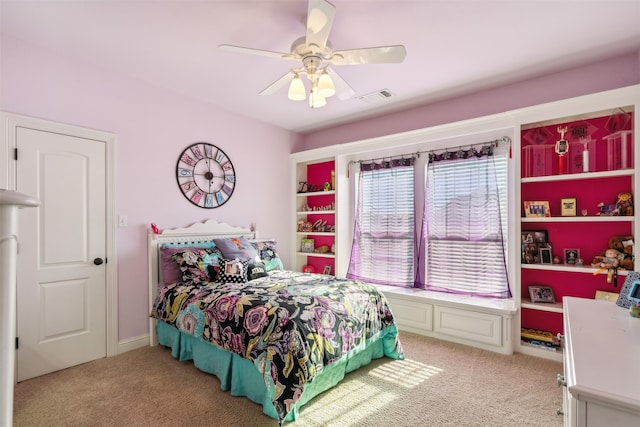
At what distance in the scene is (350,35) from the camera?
2410 mm

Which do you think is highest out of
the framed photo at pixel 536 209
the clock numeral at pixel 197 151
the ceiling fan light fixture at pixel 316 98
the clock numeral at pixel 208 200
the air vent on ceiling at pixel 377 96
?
the air vent on ceiling at pixel 377 96

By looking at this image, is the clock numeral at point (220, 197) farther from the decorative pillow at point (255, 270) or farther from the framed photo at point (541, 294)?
the framed photo at point (541, 294)

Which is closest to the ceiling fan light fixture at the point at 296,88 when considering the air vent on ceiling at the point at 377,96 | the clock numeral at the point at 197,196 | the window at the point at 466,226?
the air vent on ceiling at the point at 377,96

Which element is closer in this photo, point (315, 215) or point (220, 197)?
point (220, 197)

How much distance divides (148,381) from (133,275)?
3.52 feet

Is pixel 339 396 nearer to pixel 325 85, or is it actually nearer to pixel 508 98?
pixel 325 85

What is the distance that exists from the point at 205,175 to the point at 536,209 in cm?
343

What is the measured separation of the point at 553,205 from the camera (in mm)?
3035

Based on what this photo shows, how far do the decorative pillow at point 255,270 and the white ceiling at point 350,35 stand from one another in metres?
1.80

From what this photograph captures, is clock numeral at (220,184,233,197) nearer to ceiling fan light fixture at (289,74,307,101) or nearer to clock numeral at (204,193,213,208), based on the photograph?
clock numeral at (204,193,213,208)

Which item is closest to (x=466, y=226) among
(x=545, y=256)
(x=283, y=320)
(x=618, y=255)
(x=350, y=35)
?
(x=545, y=256)

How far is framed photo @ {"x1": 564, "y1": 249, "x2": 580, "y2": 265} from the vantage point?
2.90 m

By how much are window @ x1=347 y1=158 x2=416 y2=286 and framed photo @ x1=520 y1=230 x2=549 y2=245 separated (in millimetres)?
1191

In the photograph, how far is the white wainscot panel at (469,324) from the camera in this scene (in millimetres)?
3057
